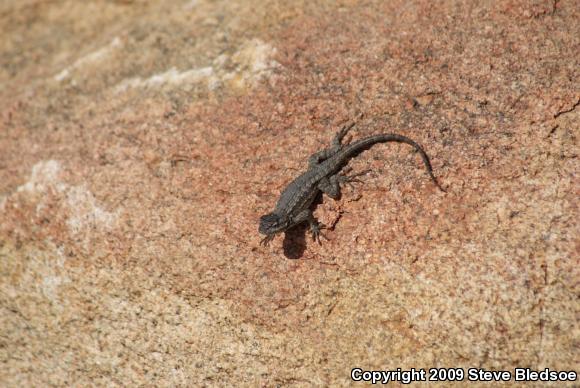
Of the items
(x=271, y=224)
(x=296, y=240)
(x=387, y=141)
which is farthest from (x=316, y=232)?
(x=387, y=141)

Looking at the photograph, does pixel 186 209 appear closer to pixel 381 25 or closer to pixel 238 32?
pixel 238 32

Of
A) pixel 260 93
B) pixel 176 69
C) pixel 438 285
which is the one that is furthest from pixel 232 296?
pixel 176 69

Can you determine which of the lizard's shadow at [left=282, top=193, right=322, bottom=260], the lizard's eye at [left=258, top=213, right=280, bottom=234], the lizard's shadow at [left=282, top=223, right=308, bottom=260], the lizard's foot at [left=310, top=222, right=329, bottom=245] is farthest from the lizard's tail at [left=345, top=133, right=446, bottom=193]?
the lizard's eye at [left=258, top=213, right=280, bottom=234]

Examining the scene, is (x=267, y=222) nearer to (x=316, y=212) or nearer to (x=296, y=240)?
(x=296, y=240)

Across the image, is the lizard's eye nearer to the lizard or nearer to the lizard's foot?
the lizard

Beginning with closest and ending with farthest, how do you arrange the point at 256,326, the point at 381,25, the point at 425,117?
the point at 256,326
the point at 425,117
the point at 381,25

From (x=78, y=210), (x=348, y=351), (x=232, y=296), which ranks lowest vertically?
(x=348, y=351)

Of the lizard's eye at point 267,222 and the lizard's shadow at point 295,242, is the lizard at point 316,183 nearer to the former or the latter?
the lizard's eye at point 267,222
